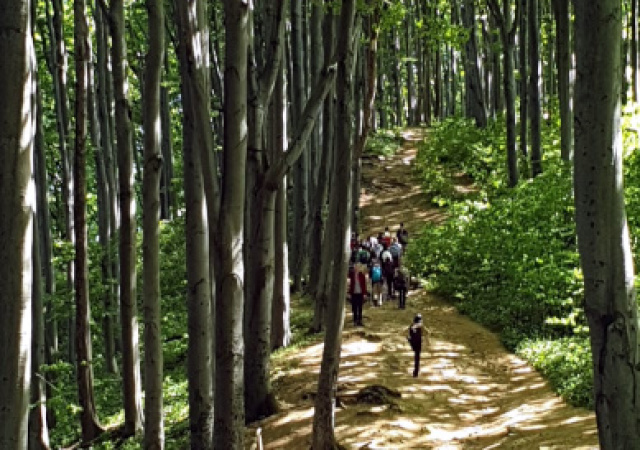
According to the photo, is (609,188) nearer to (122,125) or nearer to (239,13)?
(239,13)

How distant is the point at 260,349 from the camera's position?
359 inches

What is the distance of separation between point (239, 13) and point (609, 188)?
347 cm

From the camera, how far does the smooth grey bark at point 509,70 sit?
18.2 meters

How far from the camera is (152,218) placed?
26.5 feet

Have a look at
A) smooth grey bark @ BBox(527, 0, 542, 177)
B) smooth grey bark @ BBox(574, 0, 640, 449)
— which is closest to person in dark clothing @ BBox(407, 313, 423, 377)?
smooth grey bark @ BBox(574, 0, 640, 449)

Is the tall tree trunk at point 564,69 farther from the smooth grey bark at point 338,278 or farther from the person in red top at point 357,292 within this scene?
the smooth grey bark at point 338,278

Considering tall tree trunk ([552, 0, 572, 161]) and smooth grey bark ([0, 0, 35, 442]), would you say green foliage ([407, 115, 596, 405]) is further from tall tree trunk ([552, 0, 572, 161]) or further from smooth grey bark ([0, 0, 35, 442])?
smooth grey bark ([0, 0, 35, 442])

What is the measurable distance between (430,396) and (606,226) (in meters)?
6.97

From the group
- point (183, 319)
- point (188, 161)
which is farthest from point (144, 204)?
point (183, 319)

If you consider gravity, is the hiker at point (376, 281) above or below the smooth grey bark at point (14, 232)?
below

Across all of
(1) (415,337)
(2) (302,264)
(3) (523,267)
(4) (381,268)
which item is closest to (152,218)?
(1) (415,337)

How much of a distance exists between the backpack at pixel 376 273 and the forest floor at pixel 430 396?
834mm

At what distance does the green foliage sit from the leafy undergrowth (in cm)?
2

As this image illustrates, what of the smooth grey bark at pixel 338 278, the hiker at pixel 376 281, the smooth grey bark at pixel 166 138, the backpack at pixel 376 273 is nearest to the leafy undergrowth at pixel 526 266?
the hiker at pixel 376 281
